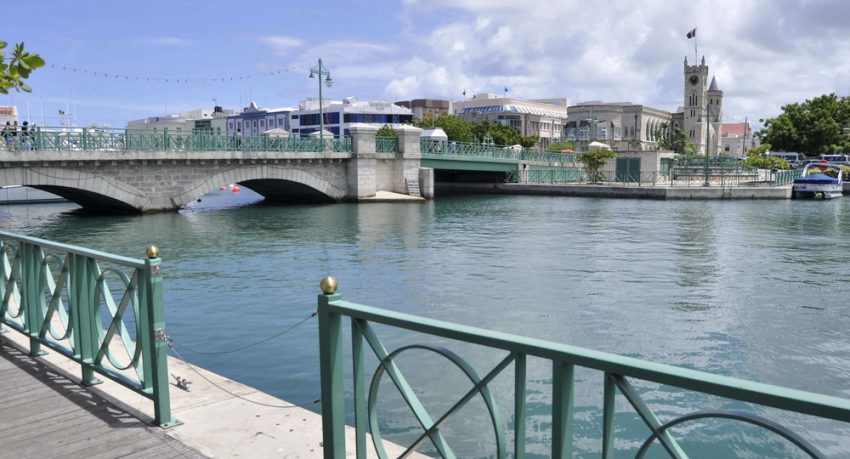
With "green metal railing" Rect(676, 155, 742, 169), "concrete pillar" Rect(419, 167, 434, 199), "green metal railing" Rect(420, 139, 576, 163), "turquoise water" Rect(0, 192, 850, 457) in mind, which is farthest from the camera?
"green metal railing" Rect(676, 155, 742, 169)

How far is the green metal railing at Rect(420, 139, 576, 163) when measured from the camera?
161 feet

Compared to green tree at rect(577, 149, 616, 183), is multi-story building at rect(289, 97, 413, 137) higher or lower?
higher

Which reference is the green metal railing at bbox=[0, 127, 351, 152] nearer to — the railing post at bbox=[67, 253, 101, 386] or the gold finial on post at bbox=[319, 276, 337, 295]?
the railing post at bbox=[67, 253, 101, 386]

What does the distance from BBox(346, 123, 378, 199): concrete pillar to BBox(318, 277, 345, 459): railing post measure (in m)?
39.5

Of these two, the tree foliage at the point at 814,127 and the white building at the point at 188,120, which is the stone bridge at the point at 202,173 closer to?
the tree foliage at the point at 814,127

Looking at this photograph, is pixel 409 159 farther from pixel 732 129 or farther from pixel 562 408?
pixel 732 129

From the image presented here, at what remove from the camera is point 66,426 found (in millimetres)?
4547

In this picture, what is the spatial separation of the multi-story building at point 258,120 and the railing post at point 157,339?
4052 inches

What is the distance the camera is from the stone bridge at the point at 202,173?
97.1 ft

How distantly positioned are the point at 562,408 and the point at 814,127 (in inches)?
3203

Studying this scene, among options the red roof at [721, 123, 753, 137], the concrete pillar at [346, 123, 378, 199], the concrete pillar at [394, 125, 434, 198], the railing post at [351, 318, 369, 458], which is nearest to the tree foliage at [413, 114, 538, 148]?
the concrete pillar at [394, 125, 434, 198]

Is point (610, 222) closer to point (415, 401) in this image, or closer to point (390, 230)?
point (390, 230)

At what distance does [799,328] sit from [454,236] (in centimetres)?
1436

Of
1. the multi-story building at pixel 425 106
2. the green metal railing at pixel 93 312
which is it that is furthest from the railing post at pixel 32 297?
the multi-story building at pixel 425 106
